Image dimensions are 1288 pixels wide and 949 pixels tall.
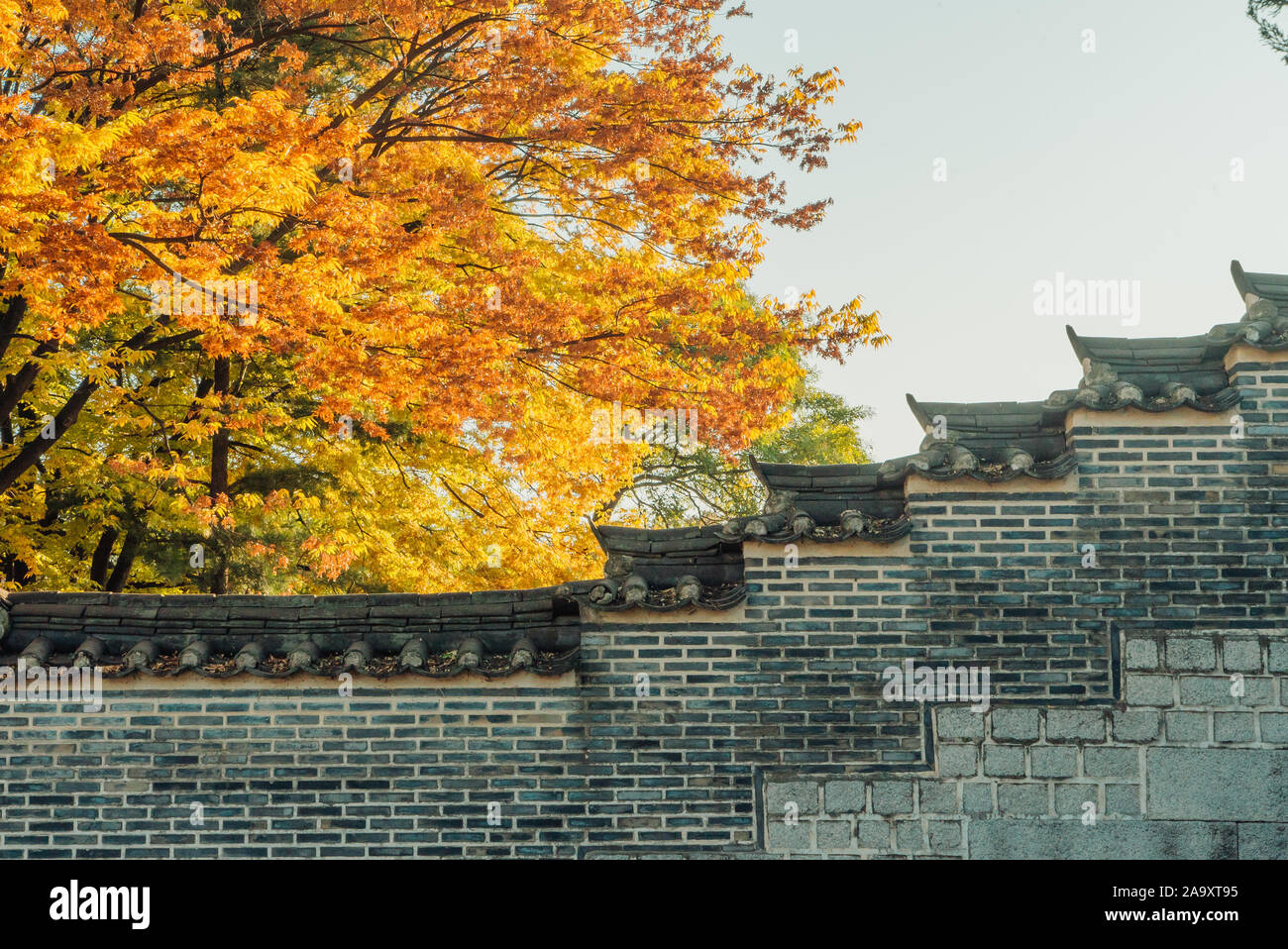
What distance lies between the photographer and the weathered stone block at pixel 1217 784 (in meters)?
6.65

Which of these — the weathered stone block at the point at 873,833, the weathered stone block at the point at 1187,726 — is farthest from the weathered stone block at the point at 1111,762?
the weathered stone block at the point at 873,833

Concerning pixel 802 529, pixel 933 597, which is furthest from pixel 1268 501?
pixel 802 529

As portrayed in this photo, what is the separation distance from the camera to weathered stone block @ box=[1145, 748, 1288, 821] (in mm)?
6652

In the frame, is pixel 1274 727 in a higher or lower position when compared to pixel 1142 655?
lower

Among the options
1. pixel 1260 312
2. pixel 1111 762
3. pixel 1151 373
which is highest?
pixel 1260 312

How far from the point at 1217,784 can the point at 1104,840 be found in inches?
26.9

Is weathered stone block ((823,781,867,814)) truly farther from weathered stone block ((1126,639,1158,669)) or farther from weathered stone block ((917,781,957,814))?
weathered stone block ((1126,639,1158,669))

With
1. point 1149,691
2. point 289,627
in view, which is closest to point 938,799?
point 1149,691

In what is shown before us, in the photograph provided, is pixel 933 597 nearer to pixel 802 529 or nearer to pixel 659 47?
pixel 802 529

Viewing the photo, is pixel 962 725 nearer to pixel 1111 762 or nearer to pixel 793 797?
pixel 1111 762

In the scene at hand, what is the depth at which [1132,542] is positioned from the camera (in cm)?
684

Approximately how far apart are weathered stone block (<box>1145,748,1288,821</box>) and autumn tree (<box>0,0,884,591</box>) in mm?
8152

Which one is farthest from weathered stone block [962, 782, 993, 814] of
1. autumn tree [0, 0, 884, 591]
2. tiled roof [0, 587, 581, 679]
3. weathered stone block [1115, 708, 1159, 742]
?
autumn tree [0, 0, 884, 591]

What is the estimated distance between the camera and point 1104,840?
262 inches
